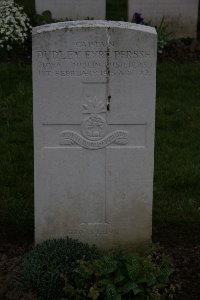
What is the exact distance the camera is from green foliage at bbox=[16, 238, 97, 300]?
4555mm

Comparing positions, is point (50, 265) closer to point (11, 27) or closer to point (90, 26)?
point (90, 26)

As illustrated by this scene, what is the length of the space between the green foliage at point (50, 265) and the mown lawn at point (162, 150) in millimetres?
892

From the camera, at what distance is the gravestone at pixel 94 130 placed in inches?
189

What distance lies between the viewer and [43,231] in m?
5.12

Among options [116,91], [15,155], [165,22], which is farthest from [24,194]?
[165,22]

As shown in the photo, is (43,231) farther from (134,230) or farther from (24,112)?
(24,112)

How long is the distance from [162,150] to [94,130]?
2463mm

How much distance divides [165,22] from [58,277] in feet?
23.5

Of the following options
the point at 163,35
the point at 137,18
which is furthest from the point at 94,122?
the point at 163,35

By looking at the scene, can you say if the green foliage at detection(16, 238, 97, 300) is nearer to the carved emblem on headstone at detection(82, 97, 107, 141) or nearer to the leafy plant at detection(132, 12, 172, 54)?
the carved emblem on headstone at detection(82, 97, 107, 141)

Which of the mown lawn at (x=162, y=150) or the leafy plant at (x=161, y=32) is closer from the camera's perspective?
the mown lawn at (x=162, y=150)

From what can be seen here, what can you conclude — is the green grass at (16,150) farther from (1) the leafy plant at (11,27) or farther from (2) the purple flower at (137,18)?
(2) the purple flower at (137,18)

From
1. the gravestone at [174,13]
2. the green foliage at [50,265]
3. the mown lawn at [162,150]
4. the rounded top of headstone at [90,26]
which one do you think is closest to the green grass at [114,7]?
the gravestone at [174,13]

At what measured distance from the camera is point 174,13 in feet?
36.4
